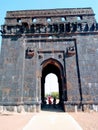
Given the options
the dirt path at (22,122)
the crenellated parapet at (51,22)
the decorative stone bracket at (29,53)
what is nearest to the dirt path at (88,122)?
the dirt path at (22,122)

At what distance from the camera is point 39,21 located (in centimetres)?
1600

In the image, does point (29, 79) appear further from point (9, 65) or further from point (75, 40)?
point (75, 40)

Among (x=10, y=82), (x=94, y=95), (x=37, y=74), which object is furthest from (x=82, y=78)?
(x=10, y=82)

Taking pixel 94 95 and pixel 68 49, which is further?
pixel 68 49

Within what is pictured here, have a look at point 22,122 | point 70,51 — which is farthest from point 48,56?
point 22,122

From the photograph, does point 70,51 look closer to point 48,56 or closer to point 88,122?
point 48,56

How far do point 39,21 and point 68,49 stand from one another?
158 inches

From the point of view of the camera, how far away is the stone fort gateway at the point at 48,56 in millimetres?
13453

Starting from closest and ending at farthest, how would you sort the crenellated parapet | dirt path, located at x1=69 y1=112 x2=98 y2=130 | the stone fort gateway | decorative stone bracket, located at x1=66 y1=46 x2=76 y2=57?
1. dirt path, located at x1=69 y1=112 x2=98 y2=130
2. the stone fort gateway
3. decorative stone bracket, located at x1=66 y1=46 x2=76 y2=57
4. the crenellated parapet

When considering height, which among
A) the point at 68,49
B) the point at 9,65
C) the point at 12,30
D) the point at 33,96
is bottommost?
the point at 33,96

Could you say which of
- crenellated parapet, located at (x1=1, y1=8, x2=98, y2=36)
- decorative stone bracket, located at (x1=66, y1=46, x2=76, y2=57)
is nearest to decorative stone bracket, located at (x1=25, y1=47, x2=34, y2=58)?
crenellated parapet, located at (x1=1, y1=8, x2=98, y2=36)

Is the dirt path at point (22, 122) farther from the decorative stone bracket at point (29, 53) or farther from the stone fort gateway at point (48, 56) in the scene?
the decorative stone bracket at point (29, 53)

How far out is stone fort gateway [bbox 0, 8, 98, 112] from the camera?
530 inches

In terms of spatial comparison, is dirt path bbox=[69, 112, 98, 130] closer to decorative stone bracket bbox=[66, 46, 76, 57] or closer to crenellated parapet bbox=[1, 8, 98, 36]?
decorative stone bracket bbox=[66, 46, 76, 57]
